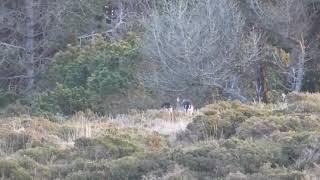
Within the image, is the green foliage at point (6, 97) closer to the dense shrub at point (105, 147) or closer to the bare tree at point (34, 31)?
the bare tree at point (34, 31)

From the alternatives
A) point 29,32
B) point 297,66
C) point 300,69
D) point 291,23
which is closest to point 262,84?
point 297,66

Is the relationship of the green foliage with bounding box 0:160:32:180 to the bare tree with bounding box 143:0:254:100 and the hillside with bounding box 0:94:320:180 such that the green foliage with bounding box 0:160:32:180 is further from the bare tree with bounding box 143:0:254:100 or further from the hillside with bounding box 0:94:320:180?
the bare tree with bounding box 143:0:254:100

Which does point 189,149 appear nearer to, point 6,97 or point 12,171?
point 12,171

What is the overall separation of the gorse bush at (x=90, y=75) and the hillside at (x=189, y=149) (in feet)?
34.6

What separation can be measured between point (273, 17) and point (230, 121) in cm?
1299

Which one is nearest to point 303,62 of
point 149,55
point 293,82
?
point 293,82

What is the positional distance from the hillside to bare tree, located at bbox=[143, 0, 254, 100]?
10766 mm

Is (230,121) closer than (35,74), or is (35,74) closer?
(230,121)

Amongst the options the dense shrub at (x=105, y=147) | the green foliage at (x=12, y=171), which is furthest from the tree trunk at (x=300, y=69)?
the green foliage at (x=12, y=171)

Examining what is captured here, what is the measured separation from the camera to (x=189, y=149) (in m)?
7.89

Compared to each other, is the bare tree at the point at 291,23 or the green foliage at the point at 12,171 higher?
the bare tree at the point at 291,23

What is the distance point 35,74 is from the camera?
2712 cm

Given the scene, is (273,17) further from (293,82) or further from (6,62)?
(6,62)

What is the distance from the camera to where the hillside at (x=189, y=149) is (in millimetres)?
7176
